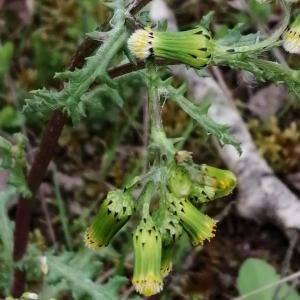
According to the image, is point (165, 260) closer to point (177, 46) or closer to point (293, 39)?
point (177, 46)

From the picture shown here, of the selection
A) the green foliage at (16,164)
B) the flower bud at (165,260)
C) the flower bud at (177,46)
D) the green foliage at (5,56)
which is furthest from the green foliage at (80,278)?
the flower bud at (177,46)

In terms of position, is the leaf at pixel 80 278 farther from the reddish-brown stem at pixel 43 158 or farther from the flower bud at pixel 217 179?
the flower bud at pixel 217 179

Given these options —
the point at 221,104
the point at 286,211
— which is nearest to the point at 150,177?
the point at 286,211

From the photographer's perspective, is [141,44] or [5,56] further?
[5,56]

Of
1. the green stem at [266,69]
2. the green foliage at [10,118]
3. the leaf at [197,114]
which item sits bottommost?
the green foliage at [10,118]

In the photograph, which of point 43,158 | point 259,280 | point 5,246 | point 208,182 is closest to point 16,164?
point 43,158

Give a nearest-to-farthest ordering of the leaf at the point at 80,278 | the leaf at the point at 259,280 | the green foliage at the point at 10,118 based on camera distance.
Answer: the leaf at the point at 80,278 < the leaf at the point at 259,280 < the green foliage at the point at 10,118

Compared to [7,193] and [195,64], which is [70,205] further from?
[195,64]

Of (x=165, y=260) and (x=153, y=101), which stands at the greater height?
(x=153, y=101)
